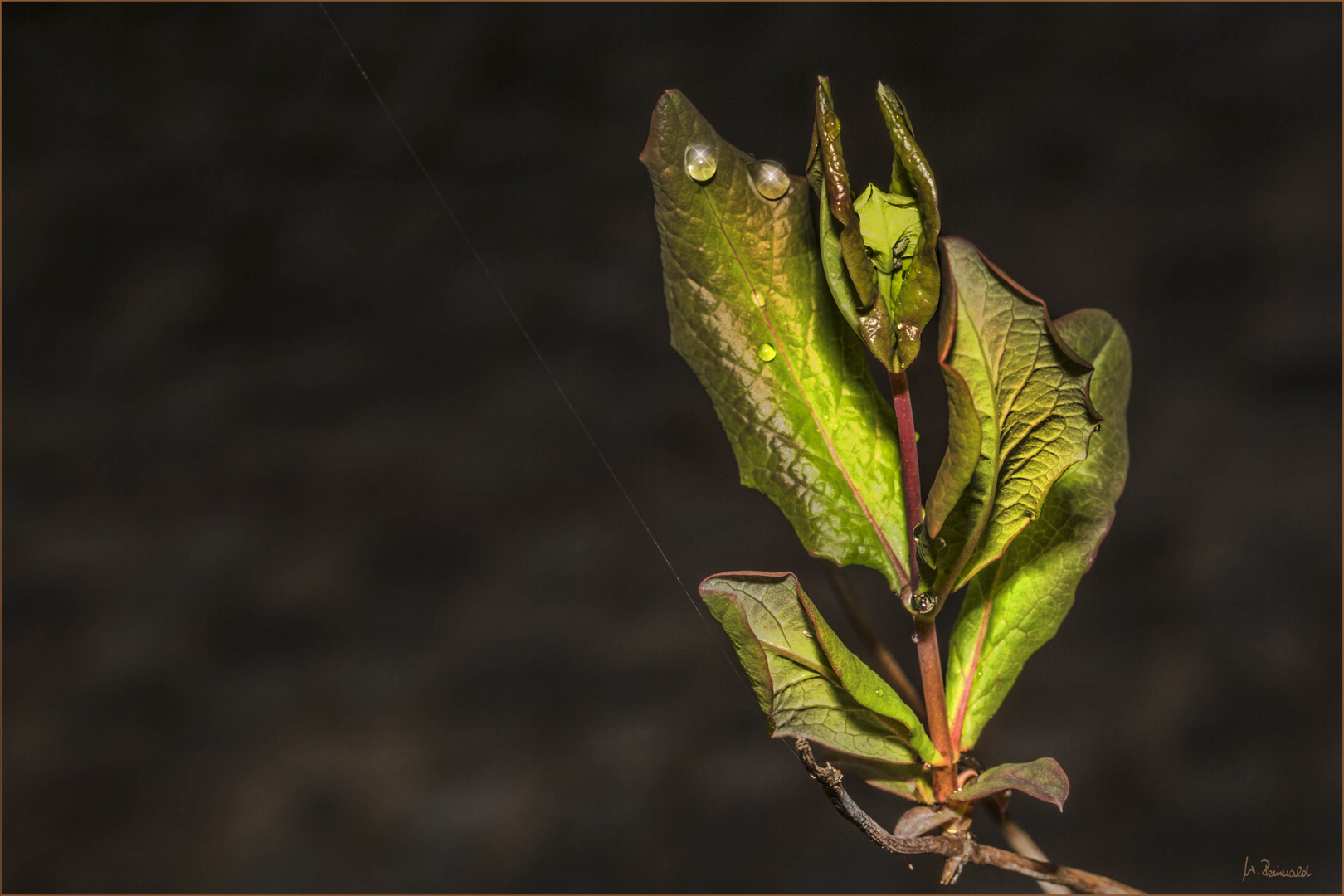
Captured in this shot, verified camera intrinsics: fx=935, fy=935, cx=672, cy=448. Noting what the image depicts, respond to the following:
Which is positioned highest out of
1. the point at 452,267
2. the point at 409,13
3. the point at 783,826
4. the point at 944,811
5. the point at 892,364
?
the point at 409,13

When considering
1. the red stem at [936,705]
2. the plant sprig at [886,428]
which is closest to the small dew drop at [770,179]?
the plant sprig at [886,428]

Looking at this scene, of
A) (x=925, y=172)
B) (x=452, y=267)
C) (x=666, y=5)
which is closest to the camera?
(x=925, y=172)

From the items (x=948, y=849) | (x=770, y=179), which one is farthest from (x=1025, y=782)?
(x=770, y=179)

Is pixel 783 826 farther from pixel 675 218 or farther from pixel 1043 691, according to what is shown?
pixel 675 218

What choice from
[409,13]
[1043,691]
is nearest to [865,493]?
[1043,691]

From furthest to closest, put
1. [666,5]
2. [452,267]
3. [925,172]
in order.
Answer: [452,267] < [666,5] < [925,172]

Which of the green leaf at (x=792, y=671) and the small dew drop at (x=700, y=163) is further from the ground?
the small dew drop at (x=700, y=163)

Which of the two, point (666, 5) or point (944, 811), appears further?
point (666, 5)

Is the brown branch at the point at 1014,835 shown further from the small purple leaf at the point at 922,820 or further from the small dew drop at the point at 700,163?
the small dew drop at the point at 700,163
